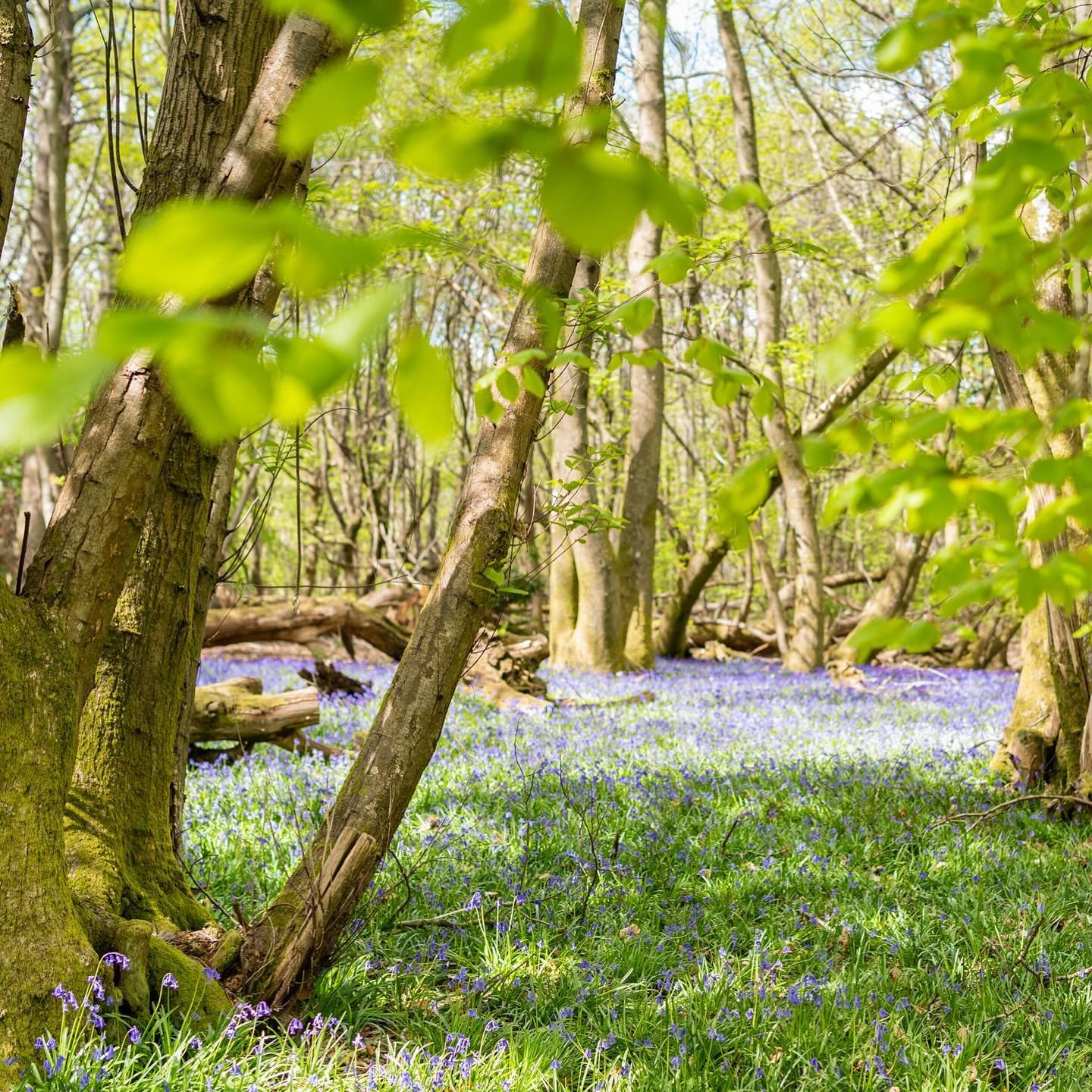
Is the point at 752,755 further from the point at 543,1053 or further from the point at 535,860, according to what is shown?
the point at 543,1053

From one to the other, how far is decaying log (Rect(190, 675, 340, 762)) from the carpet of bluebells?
20cm

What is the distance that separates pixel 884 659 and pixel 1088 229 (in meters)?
17.8

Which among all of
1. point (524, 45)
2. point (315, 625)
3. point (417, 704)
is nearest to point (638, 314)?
point (524, 45)

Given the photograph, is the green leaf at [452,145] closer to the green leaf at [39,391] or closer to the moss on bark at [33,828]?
the green leaf at [39,391]

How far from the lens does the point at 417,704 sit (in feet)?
11.2

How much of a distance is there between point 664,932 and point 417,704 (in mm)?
1850

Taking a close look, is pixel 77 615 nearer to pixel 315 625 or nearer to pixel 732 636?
pixel 315 625

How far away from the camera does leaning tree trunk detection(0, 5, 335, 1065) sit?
261 centimetres

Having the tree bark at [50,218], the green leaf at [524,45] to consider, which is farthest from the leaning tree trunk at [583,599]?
the green leaf at [524,45]

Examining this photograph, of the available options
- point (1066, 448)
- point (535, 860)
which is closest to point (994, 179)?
point (535, 860)

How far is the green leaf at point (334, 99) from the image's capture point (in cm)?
79

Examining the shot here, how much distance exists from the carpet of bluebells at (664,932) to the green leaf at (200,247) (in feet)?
8.37

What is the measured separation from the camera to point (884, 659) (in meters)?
18.1

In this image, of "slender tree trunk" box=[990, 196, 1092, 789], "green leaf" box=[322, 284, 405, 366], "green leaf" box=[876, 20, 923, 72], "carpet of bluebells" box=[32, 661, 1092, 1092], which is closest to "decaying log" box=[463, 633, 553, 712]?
"carpet of bluebells" box=[32, 661, 1092, 1092]
